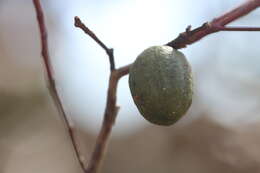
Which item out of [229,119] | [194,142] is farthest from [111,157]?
[229,119]

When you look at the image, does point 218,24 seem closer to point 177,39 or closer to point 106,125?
point 177,39

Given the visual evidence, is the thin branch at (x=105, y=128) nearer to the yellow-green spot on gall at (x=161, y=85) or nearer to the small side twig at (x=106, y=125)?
the small side twig at (x=106, y=125)

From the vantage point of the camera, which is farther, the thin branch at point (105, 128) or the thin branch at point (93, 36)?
the thin branch at point (105, 128)

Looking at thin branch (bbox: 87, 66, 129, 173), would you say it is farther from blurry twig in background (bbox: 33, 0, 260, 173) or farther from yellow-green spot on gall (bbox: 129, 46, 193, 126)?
yellow-green spot on gall (bbox: 129, 46, 193, 126)

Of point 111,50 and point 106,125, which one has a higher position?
point 111,50

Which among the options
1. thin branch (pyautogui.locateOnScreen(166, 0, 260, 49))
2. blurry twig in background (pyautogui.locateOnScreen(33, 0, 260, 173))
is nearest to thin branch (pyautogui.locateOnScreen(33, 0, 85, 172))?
blurry twig in background (pyautogui.locateOnScreen(33, 0, 260, 173))

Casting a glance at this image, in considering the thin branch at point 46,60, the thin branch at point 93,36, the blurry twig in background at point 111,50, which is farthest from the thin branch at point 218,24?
the thin branch at point 46,60

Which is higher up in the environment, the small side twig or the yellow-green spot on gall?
the yellow-green spot on gall

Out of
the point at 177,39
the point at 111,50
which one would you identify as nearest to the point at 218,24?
the point at 177,39
